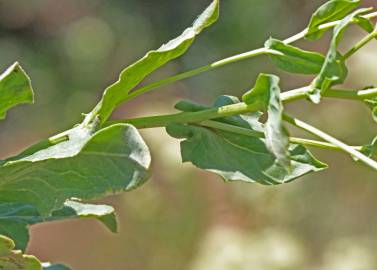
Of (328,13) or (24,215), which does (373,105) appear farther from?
(24,215)

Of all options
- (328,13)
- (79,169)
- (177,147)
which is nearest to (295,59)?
(328,13)

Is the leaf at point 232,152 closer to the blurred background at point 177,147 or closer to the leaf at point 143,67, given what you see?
the leaf at point 143,67

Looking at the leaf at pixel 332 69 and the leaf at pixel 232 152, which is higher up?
the leaf at pixel 332 69

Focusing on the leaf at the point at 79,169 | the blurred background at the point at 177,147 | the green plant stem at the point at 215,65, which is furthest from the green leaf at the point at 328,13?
the blurred background at the point at 177,147

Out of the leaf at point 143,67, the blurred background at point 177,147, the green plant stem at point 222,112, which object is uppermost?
the leaf at point 143,67

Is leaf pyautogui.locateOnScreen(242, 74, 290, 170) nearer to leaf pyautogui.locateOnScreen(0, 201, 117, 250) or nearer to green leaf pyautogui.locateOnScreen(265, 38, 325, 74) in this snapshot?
green leaf pyautogui.locateOnScreen(265, 38, 325, 74)

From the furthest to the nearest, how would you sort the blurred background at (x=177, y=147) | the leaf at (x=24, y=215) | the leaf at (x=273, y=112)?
the blurred background at (x=177, y=147) < the leaf at (x=24, y=215) < the leaf at (x=273, y=112)
